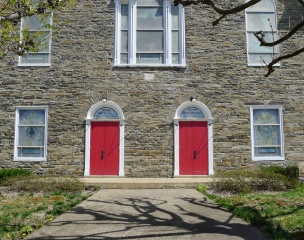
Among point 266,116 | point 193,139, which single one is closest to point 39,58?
point 193,139

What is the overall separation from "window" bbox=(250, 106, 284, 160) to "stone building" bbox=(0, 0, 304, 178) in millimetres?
41

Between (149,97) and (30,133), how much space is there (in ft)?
16.6

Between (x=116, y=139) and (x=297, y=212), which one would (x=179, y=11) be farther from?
(x=297, y=212)

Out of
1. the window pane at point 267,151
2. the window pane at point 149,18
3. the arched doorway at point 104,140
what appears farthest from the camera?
the window pane at point 149,18

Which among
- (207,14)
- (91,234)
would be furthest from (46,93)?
(91,234)

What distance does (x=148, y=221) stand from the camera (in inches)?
245

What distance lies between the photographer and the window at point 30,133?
1339 centimetres

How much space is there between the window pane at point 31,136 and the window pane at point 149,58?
16.2ft

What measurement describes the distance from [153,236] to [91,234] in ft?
3.26

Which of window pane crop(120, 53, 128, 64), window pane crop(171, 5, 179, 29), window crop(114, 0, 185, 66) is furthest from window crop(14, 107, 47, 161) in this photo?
window pane crop(171, 5, 179, 29)

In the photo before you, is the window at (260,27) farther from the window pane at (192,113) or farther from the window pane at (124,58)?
the window pane at (124,58)

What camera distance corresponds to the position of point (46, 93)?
13555 mm

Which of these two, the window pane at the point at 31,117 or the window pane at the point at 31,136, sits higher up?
the window pane at the point at 31,117

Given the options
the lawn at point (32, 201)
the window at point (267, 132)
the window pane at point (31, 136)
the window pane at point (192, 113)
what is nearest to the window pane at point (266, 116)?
the window at point (267, 132)
